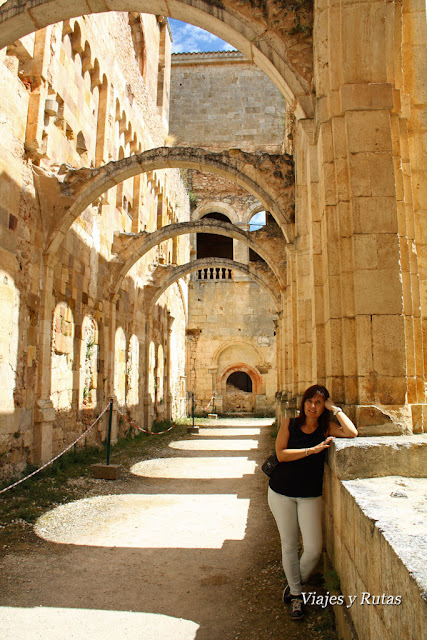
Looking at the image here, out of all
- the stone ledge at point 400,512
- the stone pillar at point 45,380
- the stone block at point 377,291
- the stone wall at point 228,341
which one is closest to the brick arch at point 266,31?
the stone block at point 377,291

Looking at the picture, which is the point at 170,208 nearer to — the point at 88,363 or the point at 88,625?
the point at 88,363

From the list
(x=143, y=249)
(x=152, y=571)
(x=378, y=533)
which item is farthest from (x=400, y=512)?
(x=143, y=249)

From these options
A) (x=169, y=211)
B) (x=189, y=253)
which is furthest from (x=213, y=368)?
(x=169, y=211)

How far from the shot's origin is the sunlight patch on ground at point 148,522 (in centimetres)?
433

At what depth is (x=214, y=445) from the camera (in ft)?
36.4

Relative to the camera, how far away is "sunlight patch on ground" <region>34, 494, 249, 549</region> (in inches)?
171

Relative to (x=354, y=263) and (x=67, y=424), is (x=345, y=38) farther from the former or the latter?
(x=67, y=424)

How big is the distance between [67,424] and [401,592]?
708 centimetres

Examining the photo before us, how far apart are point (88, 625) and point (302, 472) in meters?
1.53

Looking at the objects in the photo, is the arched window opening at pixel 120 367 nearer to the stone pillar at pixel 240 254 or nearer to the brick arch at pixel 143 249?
the brick arch at pixel 143 249

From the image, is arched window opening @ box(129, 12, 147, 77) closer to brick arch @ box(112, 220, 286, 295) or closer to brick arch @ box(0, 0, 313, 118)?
brick arch @ box(112, 220, 286, 295)

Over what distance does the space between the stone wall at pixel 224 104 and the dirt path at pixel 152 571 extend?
20041mm

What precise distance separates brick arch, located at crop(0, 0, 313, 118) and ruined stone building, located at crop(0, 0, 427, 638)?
0.06ft

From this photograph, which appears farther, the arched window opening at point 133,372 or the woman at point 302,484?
the arched window opening at point 133,372
